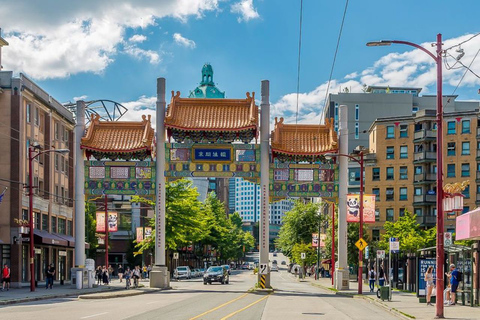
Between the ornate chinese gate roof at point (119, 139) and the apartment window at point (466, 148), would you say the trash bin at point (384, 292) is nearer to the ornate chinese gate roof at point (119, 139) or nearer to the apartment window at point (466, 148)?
the ornate chinese gate roof at point (119, 139)

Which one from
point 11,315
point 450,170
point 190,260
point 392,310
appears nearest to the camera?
point 11,315

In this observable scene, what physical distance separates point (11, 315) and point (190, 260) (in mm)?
109100

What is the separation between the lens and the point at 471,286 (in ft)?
101

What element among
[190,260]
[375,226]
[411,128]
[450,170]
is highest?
[411,128]

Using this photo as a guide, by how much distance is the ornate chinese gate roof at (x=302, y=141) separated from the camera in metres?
49.8

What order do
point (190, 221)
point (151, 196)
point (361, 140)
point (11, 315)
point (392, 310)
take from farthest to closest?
point (361, 140) → point (190, 221) → point (151, 196) → point (392, 310) → point (11, 315)

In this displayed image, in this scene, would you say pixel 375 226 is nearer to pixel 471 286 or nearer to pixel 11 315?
pixel 471 286

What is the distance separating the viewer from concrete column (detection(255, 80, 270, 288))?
48.2 m

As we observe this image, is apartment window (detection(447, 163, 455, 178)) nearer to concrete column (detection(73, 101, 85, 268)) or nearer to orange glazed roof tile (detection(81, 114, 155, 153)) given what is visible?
orange glazed roof tile (detection(81, 114, 155, 153))

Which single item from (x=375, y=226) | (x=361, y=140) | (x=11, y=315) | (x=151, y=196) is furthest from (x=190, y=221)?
(x=361, y=140)

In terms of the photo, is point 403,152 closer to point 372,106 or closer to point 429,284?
point 372,106

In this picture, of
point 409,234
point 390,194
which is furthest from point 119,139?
point 390,194

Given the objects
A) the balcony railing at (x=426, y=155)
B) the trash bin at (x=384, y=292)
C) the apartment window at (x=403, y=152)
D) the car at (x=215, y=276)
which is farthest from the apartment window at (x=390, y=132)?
the trash bin at (x=384, y=292)

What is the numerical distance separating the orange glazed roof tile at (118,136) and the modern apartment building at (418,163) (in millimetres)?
49246
